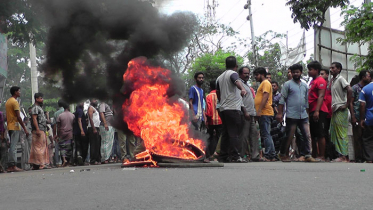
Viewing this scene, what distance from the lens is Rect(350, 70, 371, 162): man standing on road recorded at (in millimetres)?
10102

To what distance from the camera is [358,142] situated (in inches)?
406

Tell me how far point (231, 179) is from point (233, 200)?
61.1 inches

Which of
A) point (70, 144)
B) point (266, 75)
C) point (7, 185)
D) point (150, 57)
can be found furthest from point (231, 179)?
point (70, 144)

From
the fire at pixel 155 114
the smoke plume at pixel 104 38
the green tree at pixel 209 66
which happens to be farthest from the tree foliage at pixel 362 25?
the green tree at pixel 209 66

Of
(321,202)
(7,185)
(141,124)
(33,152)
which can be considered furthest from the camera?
(33,152)

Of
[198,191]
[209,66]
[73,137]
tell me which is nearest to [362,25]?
[73,137]

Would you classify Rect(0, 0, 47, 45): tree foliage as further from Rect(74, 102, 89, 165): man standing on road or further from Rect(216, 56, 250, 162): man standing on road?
Rect(216, 56, 250, 162): man standing on road

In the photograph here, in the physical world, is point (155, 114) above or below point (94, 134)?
above

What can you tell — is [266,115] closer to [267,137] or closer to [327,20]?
[267,137]

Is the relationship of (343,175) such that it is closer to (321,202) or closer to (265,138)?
(321,202)

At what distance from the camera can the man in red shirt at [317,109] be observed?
984 centimetres

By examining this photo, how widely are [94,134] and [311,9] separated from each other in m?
8.36

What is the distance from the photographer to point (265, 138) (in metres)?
10.6

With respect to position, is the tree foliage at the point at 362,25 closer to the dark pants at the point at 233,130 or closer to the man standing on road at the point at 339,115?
the man standing on road at the point at 339,115
